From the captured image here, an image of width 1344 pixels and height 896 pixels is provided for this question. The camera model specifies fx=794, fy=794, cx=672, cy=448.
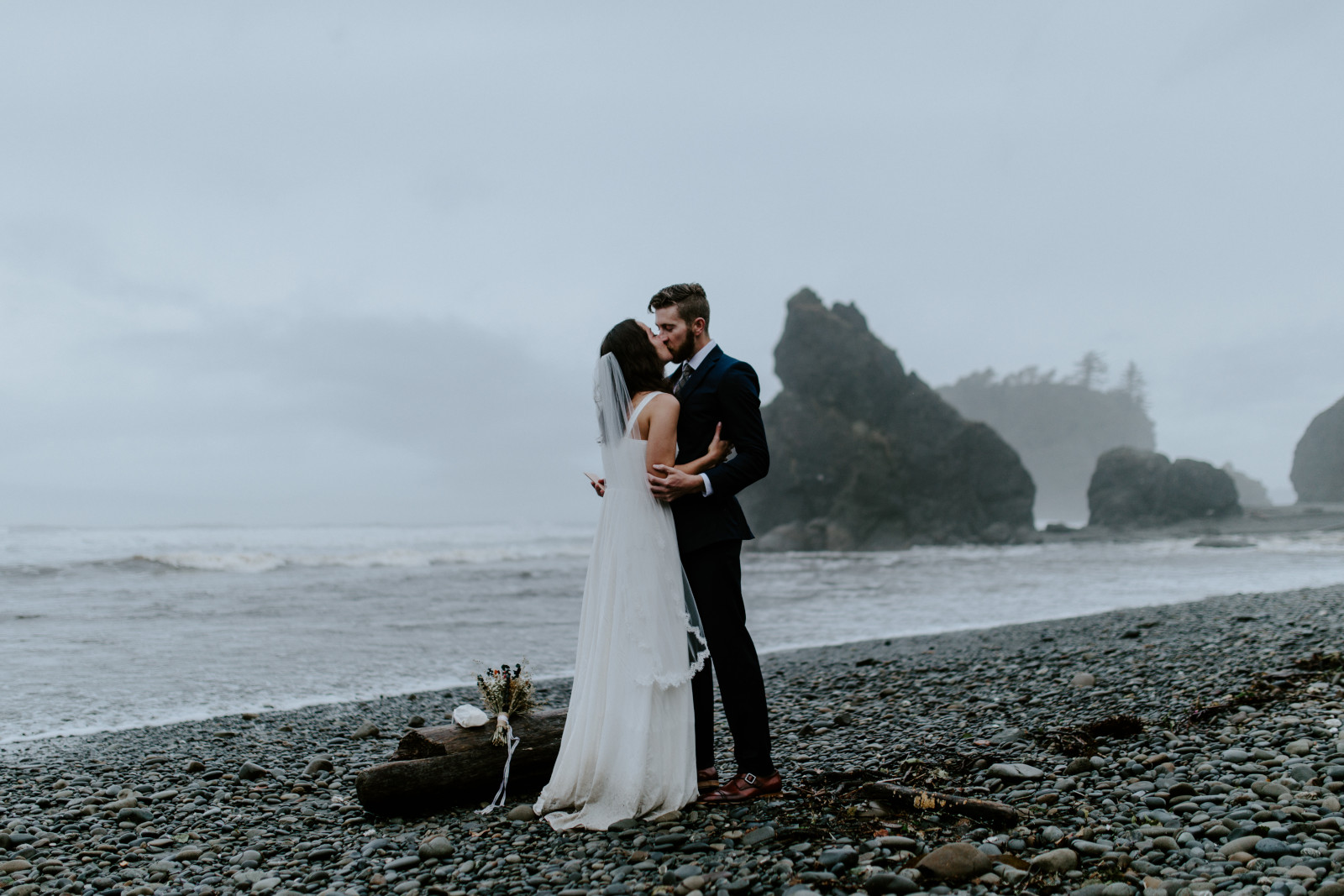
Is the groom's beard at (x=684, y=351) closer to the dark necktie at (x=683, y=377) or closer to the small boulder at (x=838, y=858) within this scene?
the dark necktie at (x=683, y=377)

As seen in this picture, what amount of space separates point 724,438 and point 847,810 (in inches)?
80.7

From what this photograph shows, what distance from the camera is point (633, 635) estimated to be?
4.31m

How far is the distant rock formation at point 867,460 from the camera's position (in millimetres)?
60031

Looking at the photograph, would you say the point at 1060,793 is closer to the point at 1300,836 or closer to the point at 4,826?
the point at 1300,836

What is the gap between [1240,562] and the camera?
92.0ft

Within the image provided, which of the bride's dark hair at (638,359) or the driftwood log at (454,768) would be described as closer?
the bride's dark hair at (638,359)

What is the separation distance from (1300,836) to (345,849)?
4413mm

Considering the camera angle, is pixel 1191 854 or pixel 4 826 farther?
pixel 4 826

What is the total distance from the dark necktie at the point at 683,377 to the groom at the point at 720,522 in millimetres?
19

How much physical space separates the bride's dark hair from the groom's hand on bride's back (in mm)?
462

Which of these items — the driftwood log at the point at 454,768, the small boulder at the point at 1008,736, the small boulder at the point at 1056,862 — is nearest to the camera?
the small boulder at the point at 1056,862

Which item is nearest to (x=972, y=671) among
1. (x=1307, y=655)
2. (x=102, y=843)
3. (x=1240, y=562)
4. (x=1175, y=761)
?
(x=1307, y=655)

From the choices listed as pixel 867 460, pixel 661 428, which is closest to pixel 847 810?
pixel 661 428

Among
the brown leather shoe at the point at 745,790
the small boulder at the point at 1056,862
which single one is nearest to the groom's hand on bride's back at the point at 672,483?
the brown leather shoe at the point at 745,790
